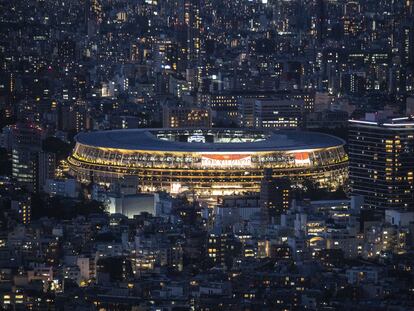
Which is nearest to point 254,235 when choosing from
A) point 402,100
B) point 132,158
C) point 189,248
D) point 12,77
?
point 189,248

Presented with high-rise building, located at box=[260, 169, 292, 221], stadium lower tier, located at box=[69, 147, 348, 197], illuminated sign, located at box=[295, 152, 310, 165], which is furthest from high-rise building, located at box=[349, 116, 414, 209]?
illuminated sign, located at box=[295, 152, 310, 165]

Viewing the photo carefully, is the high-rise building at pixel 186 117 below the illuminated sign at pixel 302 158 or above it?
below

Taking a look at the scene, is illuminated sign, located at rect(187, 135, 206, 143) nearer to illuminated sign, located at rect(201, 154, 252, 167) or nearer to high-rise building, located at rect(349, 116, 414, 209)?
illuminated sign, located at rect(201, 154, 252, 167)

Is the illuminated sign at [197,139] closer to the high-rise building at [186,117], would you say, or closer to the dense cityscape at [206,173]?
the dense cityscape at [206,173]

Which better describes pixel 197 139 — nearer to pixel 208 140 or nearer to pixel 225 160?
pixel 208 140

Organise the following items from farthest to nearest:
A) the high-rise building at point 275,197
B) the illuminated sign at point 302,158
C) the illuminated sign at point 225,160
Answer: the illuminated sign at point 302,158 < the illuminated sign at point 225,160 < the high-rise building at point 275,197

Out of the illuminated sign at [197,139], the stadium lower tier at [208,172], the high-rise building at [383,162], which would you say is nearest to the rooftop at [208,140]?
the illuminated sign at [197,139]

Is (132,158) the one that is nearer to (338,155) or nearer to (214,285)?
(338,155)
